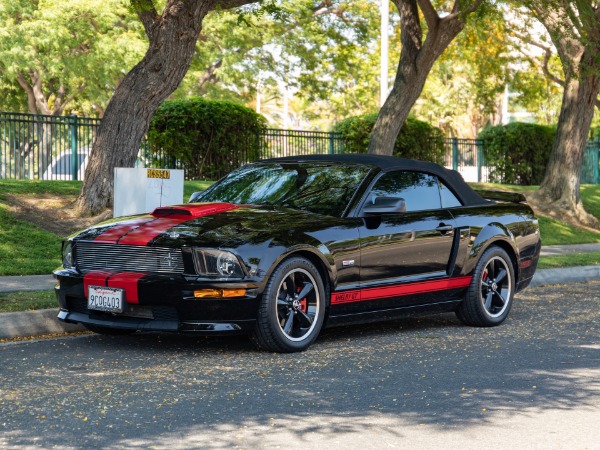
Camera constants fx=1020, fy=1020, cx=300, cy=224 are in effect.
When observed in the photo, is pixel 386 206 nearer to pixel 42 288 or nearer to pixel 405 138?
pixel 42 288

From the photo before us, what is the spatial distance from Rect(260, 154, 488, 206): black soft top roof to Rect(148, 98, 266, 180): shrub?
1225 cm

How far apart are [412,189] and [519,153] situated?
22183 mm

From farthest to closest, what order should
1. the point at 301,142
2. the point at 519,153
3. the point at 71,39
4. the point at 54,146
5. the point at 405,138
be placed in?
the point at 71,39, the point at 519,153, the point at 405,138, the point at 301,142, the point at 54,146

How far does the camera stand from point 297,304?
7.72 meters

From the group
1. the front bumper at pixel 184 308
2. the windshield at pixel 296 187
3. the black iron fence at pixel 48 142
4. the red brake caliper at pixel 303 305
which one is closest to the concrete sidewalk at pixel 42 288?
the front bumper at pixel 184 308

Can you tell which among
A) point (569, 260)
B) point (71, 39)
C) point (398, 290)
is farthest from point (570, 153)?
point (71, 39)

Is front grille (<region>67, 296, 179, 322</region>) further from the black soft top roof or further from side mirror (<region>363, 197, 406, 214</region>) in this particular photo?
the black soft top roof

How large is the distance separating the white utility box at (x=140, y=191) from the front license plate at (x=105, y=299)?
9.16ft

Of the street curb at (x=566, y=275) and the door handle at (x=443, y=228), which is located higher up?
the door handle at (x=443, y=228)

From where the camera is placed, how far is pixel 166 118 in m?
21.4

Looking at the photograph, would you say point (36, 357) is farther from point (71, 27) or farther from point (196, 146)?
point (71, 27)

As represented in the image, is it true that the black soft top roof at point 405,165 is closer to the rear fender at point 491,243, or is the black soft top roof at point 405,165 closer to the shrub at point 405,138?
the rear fender at point 491,243

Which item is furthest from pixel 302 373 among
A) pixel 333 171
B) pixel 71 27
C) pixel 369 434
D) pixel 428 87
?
pixel 428 87

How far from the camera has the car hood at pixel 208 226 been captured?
7469mm
